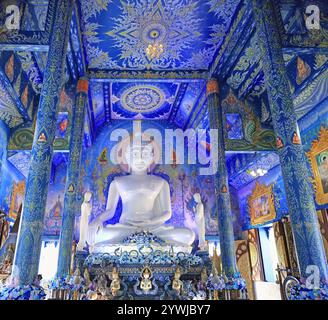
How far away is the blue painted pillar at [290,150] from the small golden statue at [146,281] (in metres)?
2.66

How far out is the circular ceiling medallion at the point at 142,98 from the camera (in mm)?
9438

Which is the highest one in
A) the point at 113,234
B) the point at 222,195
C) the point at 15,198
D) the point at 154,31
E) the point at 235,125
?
the point at 154,31

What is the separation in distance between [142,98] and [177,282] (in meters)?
6.43

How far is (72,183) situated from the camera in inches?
269

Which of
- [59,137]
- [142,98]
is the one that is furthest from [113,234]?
[142,98]

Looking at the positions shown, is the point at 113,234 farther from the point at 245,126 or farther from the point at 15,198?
the point at 245,126

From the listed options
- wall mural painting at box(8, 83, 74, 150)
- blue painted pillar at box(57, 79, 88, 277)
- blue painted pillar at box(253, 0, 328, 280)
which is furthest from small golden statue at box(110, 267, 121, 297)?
wall mural painting at box(8, 83, 74, 150)

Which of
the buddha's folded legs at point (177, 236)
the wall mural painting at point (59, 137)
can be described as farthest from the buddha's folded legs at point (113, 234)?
the wall mural painting at point (59, 137)

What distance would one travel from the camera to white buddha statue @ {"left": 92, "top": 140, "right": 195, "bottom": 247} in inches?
267

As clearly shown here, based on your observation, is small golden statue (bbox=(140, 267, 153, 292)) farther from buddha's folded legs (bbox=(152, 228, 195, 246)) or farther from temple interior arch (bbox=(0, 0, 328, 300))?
buddha's folded legs (bbox=(152, 228, 195, 246))

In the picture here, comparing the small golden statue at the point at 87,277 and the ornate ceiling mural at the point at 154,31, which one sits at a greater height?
the ornate ceiling mural at the point at 154,31

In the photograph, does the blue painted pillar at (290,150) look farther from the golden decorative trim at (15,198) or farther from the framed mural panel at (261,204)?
the golden decorative trim at (15,198)
